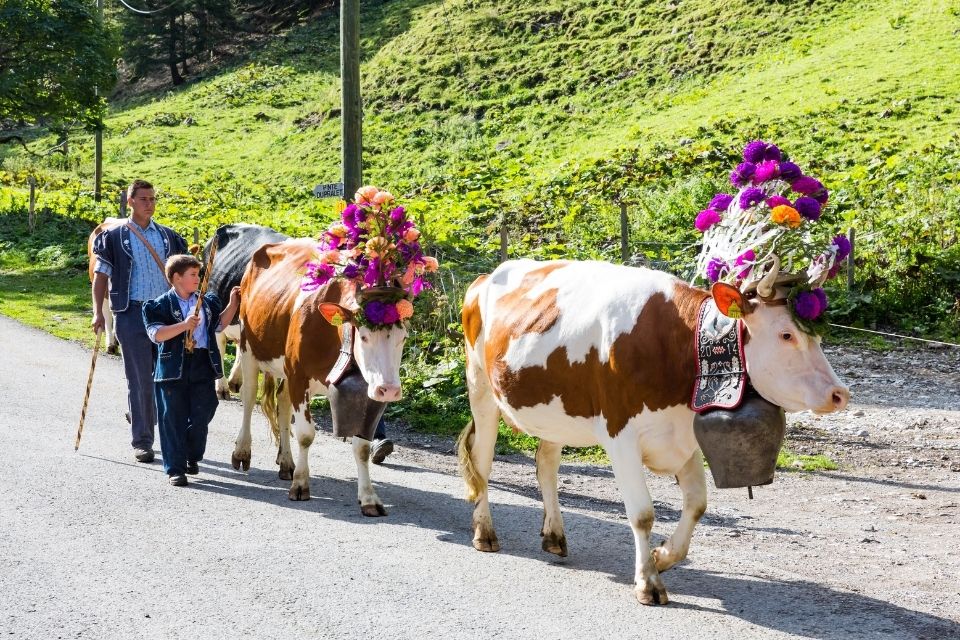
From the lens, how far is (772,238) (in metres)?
5.81

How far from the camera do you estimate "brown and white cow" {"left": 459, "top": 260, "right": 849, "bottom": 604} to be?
5.74 m

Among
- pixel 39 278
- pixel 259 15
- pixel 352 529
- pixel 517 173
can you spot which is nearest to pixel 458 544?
pixel 352 529

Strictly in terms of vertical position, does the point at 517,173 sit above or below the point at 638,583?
above

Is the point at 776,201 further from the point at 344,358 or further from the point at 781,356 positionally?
the point at 344,358

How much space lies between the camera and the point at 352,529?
7.51 metres

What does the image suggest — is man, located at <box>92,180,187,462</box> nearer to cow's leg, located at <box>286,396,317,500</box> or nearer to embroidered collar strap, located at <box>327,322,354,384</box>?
cow's leg, located at <box>286,396,317,500</box>

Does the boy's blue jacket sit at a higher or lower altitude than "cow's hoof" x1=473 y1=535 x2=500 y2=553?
higher

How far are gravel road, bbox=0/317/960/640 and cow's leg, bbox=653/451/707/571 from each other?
22 centimetres

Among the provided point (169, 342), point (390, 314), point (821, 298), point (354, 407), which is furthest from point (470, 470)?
point (169, 342)

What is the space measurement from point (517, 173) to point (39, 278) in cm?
1163

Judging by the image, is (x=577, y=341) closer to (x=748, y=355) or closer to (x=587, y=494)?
(x=748, y=355)

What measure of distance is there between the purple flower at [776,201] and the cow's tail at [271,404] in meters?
5.11

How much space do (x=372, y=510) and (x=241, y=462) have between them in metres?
1.90

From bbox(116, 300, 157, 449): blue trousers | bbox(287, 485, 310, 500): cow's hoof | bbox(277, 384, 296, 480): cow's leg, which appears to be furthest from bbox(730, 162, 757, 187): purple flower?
bbox(116, 300, 157, 449): blue trousers
